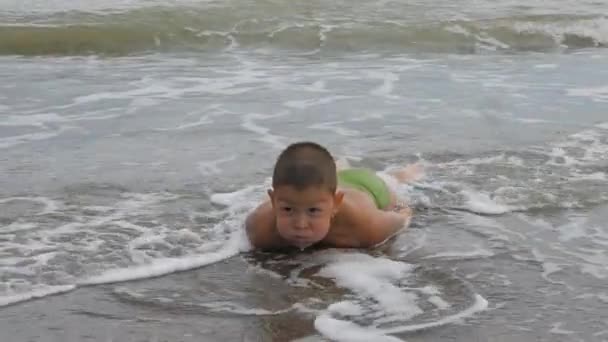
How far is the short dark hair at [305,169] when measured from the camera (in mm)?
4258

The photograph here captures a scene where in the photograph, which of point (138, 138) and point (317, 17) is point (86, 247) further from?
point (317, 17)

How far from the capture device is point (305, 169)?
427 centimetres

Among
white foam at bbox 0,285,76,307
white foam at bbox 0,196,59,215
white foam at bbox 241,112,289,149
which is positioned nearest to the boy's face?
white foam at bbox 0,285,76,307

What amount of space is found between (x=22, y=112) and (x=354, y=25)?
7389 millimetres

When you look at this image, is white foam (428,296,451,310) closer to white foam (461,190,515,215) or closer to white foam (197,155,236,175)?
white foam (461,190,515,215)

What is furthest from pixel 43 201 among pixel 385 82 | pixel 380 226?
pixel 385 82

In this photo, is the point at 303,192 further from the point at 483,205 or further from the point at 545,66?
the point at 545,66

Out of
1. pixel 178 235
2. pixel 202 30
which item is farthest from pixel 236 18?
pixel 178 235

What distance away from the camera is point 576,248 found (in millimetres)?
4559

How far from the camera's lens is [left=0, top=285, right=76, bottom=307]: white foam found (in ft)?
12.5

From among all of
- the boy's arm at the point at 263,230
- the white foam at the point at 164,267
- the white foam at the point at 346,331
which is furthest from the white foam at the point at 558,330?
the white foam at the point at 164,267

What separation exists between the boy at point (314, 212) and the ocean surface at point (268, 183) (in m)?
0.10

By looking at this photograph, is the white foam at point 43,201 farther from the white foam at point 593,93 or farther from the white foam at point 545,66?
the white foam at point 545,66

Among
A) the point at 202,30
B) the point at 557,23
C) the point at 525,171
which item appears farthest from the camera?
the point at 557,23
